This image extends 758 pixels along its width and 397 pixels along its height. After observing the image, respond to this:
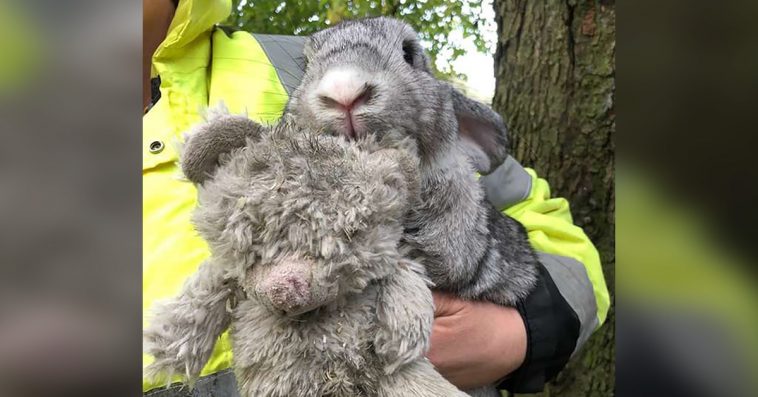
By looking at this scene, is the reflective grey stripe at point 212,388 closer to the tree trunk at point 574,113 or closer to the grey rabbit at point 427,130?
the grey rabbit at point 427,130

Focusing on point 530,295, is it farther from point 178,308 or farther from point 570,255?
point 178,308

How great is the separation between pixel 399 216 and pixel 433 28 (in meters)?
2.65

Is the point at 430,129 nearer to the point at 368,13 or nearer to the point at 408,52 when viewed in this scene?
the point at 408,52

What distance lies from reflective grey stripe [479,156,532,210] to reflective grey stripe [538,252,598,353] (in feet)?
0.62

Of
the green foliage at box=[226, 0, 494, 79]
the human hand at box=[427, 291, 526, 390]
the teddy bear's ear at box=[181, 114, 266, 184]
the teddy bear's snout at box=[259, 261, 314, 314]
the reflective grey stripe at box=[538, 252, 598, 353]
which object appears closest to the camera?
the teddy bear's snout at box=[259, 261, 314, 314]

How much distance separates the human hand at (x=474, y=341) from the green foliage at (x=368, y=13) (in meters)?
1.85

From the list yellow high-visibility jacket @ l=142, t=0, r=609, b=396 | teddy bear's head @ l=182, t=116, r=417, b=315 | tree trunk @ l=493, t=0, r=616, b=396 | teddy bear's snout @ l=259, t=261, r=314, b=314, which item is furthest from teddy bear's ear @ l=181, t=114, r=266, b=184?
tree trunk @ l=493, t=0, r=616, b=396

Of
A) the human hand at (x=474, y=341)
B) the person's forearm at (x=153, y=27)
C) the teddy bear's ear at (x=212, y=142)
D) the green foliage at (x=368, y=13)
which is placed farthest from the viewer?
the green foliage at (x=368, y=13)

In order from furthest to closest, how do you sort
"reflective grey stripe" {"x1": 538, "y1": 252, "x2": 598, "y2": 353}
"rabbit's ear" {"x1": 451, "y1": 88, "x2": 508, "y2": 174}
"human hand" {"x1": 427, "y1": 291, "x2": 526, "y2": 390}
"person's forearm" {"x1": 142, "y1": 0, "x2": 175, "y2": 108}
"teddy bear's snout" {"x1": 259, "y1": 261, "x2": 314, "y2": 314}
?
"person's forearm" {"x1": 142, "y1": 0, "x2": 175, "y2": 108}, "reflective grey stripe" {"x1": 538, "y1": 252, "x2": 598, "y2": 353}, "rabbit's ear" {"x1": 451, "y1": 88, "x2": 508, "y2": 174}, "human hand" {"x1": 427, "y1": 291, "x2": 526, "y2": 390}, "teddy bear's snout" {"x1": 259, "y1": 261, "x2": 314, "y2": 314}

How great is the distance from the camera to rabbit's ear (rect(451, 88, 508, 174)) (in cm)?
138

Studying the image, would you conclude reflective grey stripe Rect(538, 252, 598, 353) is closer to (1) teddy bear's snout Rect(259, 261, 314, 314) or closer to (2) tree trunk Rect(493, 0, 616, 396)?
(1) teddy bear's snout Rect(259, 261, 314, 314)
